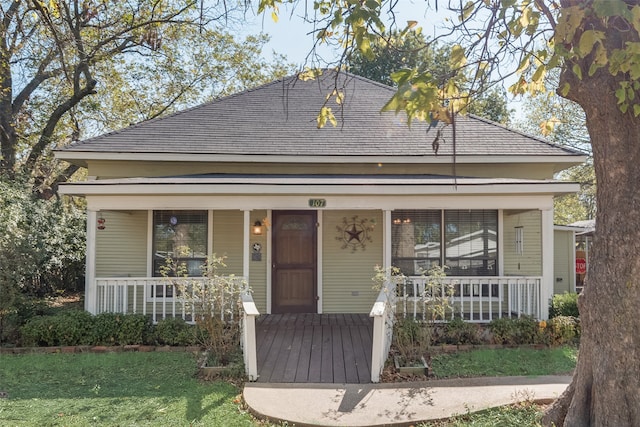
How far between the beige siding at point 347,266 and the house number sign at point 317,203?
143 cm

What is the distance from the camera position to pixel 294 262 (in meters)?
8.95

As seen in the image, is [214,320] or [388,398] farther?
[214,320]

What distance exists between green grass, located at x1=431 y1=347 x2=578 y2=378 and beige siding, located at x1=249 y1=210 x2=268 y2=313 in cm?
404

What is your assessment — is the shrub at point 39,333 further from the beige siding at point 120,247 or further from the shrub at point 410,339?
the shrub at point 410,339

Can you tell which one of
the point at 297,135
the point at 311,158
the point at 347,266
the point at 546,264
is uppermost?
the point at 297,135

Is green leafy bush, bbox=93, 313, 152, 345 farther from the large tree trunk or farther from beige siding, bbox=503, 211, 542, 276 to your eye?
beige siding, bbox=503, 211, 542, 276

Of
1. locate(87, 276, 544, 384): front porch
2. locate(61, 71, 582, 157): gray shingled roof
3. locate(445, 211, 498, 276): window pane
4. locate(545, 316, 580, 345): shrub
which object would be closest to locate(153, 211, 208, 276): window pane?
locate(87, 276, 544, 384): front porch

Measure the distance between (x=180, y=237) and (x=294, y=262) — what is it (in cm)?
248

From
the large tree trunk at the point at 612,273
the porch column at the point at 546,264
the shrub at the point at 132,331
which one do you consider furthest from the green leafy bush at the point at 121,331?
the porch column at the point at 546,264

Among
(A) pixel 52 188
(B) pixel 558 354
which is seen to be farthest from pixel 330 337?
(A) pixel 52 188

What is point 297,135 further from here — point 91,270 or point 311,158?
point 91,270

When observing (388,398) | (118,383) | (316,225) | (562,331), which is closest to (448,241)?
(562,331)

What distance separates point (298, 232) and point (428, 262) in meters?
2.82

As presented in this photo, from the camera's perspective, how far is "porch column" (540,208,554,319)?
7.12 m
